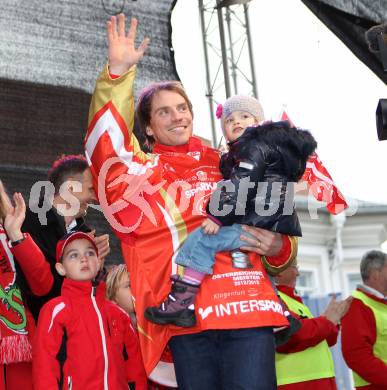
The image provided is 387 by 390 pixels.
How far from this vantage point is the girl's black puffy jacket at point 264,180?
2.45m

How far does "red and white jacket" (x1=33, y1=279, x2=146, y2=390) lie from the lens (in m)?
2.81

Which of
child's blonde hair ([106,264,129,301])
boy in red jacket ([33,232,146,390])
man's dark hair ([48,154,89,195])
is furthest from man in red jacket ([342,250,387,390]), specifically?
man's dark hair ([48,154,89,195])

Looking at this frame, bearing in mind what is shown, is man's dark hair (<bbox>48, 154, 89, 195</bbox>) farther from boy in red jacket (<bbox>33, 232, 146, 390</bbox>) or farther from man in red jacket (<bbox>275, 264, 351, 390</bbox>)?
man in red jacket (<bbox>275, 264, 351, 390</bbox>)

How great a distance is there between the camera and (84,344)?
2895 millimetres

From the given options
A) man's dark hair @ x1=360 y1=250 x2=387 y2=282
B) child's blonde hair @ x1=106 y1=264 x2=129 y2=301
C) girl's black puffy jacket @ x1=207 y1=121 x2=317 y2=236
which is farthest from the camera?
man's dark hair @ x1=360 y1=250 x2=387 y2=282

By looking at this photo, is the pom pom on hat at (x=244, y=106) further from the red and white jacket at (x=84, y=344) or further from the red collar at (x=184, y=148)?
the red and white jacket at (x=84, y=344)

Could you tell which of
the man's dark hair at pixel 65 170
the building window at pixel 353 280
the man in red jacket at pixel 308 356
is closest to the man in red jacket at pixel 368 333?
the man in red jacket at pixel 308 356

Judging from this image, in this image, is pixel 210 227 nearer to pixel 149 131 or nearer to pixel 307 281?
pixel 149 131

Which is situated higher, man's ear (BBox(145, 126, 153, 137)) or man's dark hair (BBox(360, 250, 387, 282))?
man's ear (BBox(145, 126, 153, 137))

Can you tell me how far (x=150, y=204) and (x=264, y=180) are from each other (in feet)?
1.26

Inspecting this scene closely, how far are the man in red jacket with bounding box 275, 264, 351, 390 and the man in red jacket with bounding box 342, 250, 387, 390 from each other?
41cm

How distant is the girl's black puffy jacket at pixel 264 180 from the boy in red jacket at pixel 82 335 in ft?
2.48

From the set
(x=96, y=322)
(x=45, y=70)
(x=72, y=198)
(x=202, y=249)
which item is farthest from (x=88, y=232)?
(x=45, y=70)

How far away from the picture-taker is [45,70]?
4.41 m
